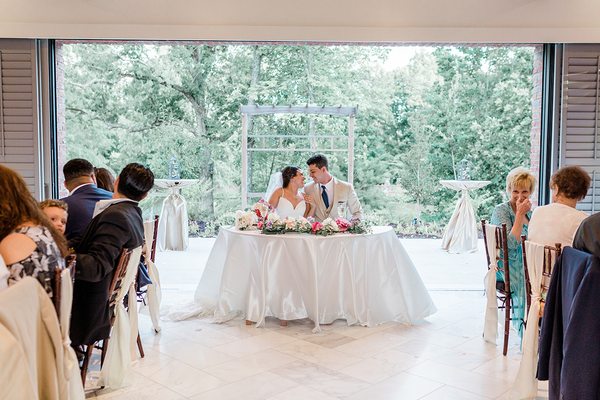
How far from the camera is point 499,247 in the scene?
405 centimetres

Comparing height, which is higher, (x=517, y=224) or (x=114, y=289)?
(x=517, y=224)

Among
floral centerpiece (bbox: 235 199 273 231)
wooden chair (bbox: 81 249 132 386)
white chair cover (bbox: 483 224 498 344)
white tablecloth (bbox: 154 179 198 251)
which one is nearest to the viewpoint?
wooden chair (bbox: 81 249 132 386)

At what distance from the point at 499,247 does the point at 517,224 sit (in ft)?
0.78

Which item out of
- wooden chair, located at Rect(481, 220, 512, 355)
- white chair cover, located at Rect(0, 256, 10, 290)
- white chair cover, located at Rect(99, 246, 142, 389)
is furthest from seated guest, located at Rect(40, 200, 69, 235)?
wooden chair, located at Rect(481, 220, 512, 355)

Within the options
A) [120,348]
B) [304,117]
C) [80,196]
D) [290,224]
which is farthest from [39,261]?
[304,117]

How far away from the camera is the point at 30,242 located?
7.25 feet

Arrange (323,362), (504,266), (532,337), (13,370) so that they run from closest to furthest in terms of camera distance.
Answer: (13,370) < (532,337) < (323,362) < (504,266)

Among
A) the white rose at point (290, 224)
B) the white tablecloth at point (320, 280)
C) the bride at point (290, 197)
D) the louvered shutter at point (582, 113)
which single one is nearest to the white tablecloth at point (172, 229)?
the bride at point (290, 197)

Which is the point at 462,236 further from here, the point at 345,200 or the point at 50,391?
the point at 50,391

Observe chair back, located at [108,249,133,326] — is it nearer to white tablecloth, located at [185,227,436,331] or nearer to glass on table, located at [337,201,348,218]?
white tablecloth, located at [185,227,436,331]

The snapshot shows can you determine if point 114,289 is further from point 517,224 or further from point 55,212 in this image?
point 517,224

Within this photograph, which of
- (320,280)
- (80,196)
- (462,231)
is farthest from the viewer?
(462,231)

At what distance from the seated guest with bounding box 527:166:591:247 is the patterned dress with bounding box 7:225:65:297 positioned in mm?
2545

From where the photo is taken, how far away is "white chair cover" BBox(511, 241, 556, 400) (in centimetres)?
305
